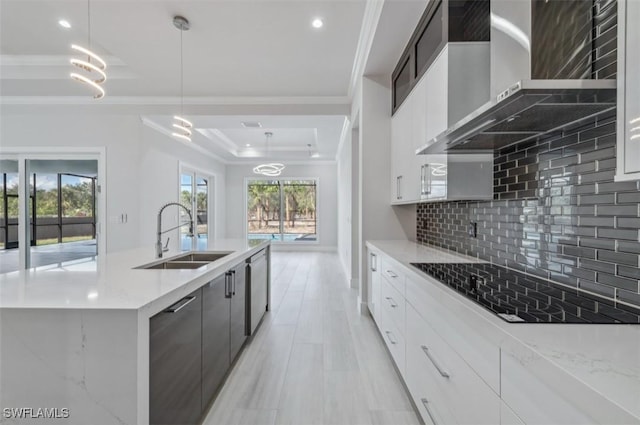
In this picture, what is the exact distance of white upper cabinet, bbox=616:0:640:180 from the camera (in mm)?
797

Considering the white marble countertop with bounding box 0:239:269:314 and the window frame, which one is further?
the window frame

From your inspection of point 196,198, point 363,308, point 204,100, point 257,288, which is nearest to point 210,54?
point 204,100

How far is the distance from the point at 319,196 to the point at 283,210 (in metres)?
1.26

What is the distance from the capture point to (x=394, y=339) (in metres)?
2.16

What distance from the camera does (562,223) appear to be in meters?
1.41

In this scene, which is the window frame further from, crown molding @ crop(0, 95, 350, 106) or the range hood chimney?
the range hood chimney

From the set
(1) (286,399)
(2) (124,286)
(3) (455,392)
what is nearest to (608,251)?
(3) (455,392)

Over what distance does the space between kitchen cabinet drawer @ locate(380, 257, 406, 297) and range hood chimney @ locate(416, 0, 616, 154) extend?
37.8 inches

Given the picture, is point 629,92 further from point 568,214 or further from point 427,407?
point 427,407

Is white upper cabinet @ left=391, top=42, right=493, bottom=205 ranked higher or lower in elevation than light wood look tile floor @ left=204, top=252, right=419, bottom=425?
higher

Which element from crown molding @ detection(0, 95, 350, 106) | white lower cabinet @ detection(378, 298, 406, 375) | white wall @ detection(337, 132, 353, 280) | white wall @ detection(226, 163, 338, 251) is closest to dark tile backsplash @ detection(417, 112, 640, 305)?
white lower cabinet @ detection(378, 298, 406, 375)

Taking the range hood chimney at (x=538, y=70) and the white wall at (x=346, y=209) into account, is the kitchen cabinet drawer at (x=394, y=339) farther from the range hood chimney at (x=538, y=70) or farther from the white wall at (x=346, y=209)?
the white wall at (x=346, y=209)

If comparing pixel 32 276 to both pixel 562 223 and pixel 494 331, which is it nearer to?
pixel 494 331

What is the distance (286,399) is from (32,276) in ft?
5.25
